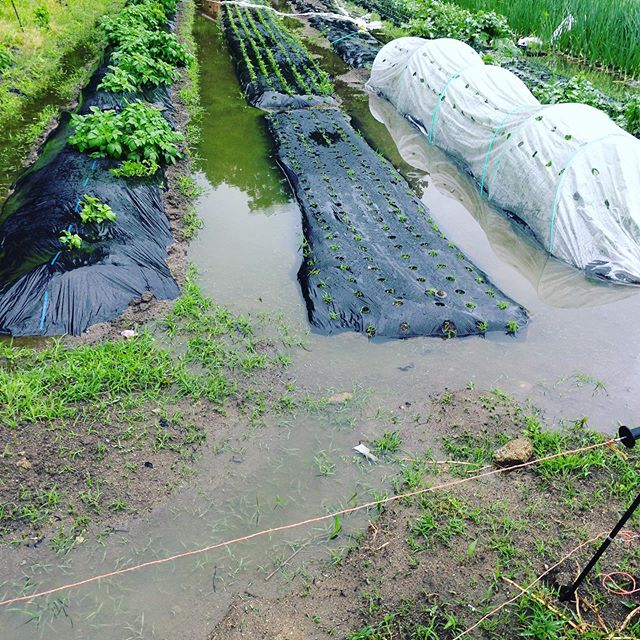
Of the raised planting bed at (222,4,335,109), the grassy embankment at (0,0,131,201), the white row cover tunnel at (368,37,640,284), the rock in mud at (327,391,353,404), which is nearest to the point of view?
the rock in mud at (327,391,353,404)

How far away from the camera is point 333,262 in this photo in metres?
5.93

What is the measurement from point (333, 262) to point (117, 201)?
265 centimetres

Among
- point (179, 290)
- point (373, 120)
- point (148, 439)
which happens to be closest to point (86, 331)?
point (179, 290)

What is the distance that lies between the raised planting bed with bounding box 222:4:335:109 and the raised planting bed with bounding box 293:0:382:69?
94cm

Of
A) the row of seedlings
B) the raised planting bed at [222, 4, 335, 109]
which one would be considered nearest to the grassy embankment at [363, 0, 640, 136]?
the raised planting bed at [222, 4, 335, 109]

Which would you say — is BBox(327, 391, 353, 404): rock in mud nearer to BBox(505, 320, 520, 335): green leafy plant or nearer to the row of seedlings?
BBox(505, 320, 520, 335): green leafy plant

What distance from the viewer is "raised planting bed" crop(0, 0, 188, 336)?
16.2ft

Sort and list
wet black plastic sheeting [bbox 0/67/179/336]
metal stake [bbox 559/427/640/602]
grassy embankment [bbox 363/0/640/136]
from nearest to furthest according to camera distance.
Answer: metal stake [bbox 559/427/640/602]
wet black plastic sheeting [bbox 0/67/179/336]
grassy embankment [bbox 363/0/640/136]

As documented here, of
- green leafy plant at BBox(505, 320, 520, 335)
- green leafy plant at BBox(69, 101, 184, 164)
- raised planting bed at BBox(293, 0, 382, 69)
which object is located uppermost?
raised planting bed at BBox(293, 0, 382, 69)

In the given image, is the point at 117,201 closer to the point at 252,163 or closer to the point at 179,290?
the point at 179,290

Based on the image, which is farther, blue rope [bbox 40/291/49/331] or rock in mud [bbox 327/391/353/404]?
blue rope [bbox 40/291/49/331]

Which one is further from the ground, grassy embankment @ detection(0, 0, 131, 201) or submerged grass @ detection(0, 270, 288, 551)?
grassy embankment @ detection(0, 0, 131, 201)

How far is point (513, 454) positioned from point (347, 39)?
1300 cm

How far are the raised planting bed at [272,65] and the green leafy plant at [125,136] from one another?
3159 mm
